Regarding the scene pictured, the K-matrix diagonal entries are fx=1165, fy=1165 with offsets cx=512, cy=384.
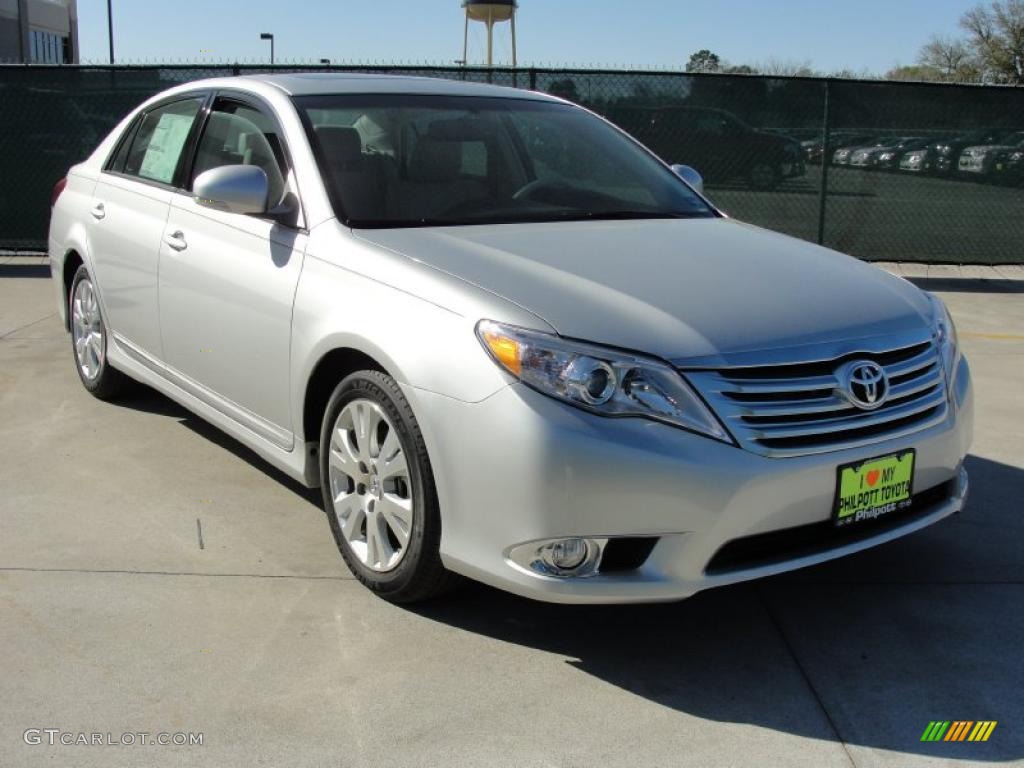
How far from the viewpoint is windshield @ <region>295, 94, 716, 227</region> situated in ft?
13.5

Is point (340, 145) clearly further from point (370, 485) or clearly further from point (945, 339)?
point (945, 339)

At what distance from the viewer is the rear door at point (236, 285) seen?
157 inches

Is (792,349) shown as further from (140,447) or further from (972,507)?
(140,447)

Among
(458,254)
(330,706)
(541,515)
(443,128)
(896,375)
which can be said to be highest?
(443,128)

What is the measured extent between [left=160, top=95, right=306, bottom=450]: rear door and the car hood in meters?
0.46

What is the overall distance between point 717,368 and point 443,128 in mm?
1870

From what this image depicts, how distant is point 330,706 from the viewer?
3064mm

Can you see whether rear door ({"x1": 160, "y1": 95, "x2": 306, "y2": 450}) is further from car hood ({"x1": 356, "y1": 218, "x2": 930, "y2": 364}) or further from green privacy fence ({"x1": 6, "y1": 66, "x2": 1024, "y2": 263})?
green privacy fence ({"x1": 6, "y1": 66, "x2": 1024, "y2": 263})

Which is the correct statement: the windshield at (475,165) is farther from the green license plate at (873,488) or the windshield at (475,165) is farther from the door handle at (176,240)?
the green license plate at (873,488)

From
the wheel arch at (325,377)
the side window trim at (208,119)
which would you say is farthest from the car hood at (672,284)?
the side window trim at (208,119)

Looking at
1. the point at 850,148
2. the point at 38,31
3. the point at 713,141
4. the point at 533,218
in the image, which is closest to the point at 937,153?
the point at 850,148

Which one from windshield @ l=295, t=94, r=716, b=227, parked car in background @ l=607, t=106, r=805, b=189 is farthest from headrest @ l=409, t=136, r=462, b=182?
parked car in background @ l=607, t=106, r=805, b=189

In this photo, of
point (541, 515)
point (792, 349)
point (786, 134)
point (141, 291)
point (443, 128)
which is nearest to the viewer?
point (541, 515)

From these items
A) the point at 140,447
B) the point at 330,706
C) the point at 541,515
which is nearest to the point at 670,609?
the point at 541,515
